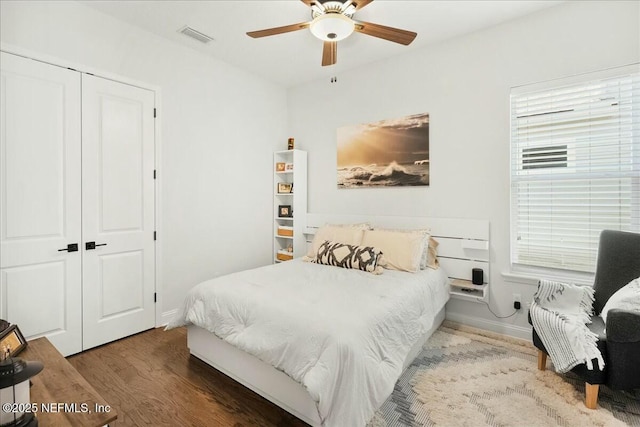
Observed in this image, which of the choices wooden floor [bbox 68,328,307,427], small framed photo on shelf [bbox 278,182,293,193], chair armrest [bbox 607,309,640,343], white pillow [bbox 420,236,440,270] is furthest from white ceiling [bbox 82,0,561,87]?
wooden floor [bbox 68,328,307,427]

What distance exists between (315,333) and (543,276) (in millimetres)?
2375

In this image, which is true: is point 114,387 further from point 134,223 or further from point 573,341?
point 573,341

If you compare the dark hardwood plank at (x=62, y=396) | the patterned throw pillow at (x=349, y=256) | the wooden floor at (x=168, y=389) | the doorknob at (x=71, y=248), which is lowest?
→ the wooden floor at (x=168, y=389)

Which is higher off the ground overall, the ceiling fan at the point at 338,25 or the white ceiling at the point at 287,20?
the white ceiling at the point at 287,20

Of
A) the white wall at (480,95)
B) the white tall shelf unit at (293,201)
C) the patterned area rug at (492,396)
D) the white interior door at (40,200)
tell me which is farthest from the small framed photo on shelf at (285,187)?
the patterned area rug at (492,396)

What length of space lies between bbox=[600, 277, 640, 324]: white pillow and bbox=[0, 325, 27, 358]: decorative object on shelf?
11.9 feet

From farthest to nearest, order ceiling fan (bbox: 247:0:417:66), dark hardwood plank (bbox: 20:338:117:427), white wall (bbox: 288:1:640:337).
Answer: white wall (bbox: 288:1:640:337), ceiling fan (bbox: 247:0:417:66), dark hardwood plank (bbox: 20:338:117:427)

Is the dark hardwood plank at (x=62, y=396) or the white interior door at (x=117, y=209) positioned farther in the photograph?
the white interior door at (x=117, y=209)

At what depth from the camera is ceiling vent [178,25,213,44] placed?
3129 millimetres

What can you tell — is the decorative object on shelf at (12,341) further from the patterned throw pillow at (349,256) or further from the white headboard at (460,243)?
the white headboard at (460,243)

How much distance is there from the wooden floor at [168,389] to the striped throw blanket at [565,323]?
1.75m

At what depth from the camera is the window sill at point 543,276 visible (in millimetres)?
2736

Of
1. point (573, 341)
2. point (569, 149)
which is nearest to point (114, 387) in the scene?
point (573, 341)

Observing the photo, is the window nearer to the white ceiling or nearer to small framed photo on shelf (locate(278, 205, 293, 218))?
the white ceiling
